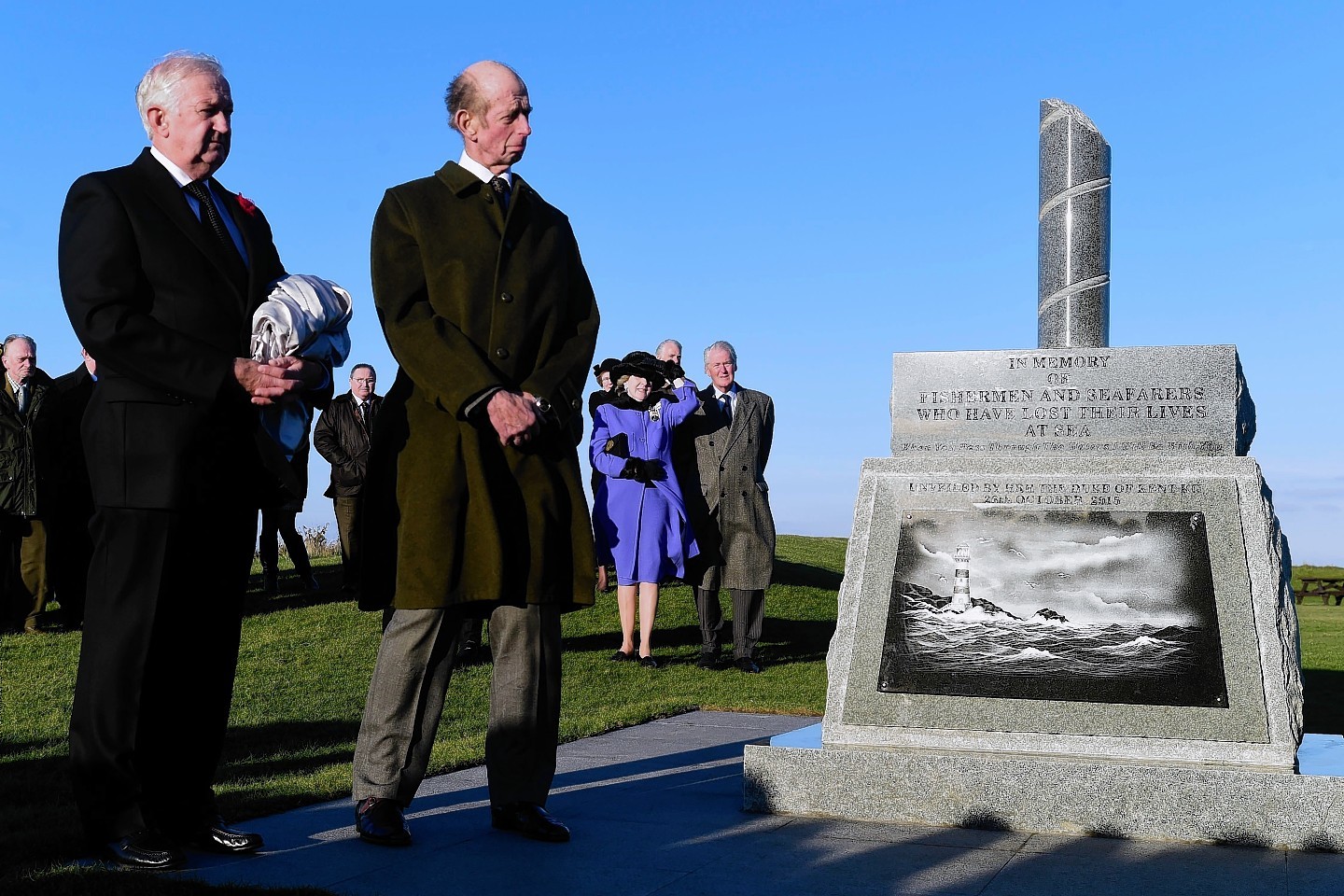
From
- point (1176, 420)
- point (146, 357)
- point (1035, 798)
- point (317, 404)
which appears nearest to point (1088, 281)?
point (1176, 420)

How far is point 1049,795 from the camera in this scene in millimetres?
4887

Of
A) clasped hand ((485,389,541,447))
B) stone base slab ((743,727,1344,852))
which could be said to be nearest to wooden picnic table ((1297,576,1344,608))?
stone base slab ((743,727,1344,852))

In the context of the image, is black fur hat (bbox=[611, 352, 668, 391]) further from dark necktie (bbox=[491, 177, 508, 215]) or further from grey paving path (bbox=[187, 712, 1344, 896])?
dark necktie (bbox=[491, 177, 508, 215])

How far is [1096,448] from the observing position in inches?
233

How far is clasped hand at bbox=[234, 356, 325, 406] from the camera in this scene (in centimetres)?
418

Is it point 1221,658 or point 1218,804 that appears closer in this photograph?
point 1218,804

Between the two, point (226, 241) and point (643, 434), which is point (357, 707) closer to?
point (643, 434)

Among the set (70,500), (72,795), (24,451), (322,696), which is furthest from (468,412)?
(70,500)

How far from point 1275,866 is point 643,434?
745 centimetres

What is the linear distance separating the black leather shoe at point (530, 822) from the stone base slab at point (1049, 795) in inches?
36.0

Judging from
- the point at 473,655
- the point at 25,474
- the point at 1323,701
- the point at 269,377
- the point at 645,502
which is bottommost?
the point at 1323,701

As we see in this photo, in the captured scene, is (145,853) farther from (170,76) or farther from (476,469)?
(170,76)

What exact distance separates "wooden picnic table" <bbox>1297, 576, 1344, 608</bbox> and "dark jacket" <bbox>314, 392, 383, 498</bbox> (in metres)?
22.3

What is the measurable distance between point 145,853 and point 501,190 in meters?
2.36
